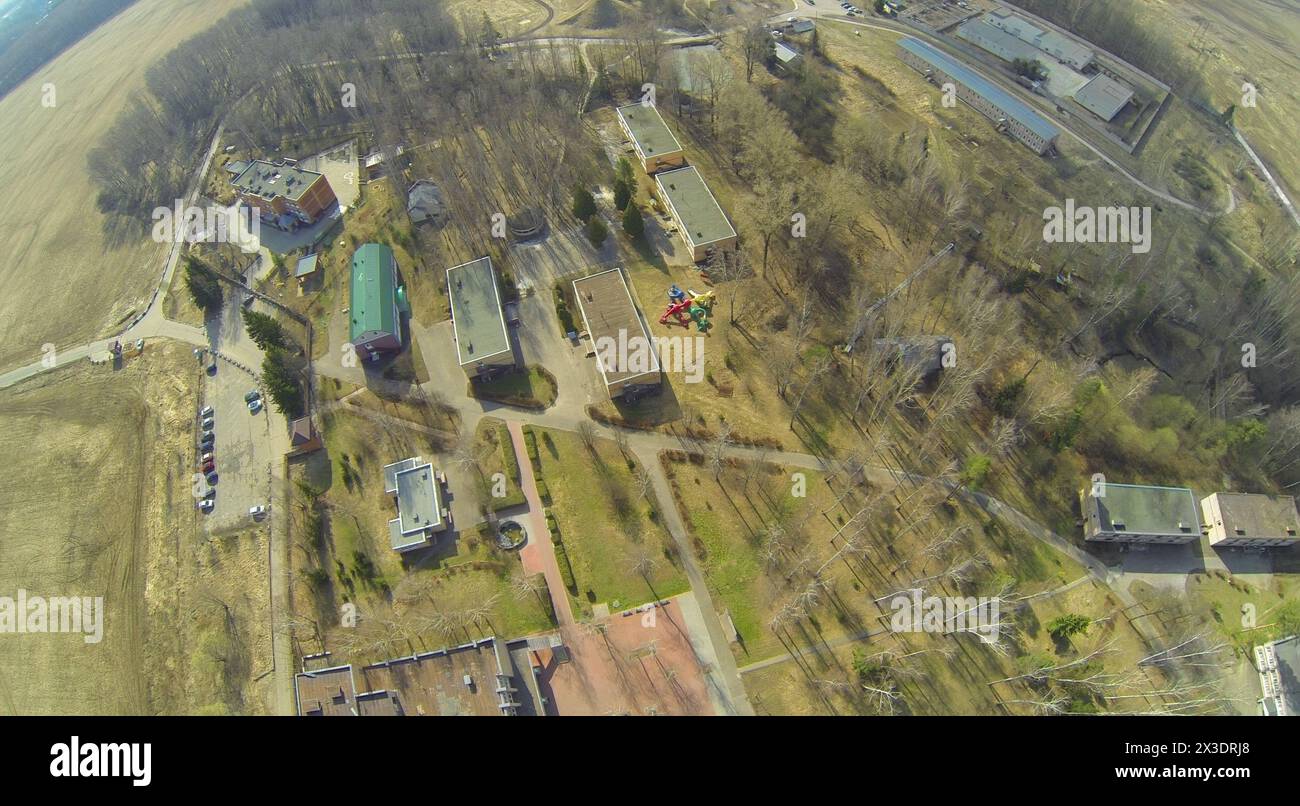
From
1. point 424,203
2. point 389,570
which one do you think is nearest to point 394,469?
point 389,570

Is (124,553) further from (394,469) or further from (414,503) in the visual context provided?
(414,503)

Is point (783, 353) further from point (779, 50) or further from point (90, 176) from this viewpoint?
point (90, 176)

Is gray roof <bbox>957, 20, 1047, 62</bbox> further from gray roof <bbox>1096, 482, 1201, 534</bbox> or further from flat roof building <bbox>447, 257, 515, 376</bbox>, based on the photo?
flat roof building <bbox>447, 257, 515, 376</bbox>

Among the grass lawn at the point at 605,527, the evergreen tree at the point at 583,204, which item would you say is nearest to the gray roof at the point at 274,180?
the evergreen tree at the point at 583,204

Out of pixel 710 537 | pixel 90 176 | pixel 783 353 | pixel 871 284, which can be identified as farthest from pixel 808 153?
pixel 90 176

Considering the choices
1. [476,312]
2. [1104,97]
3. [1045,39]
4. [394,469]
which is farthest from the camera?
[1045,39]
